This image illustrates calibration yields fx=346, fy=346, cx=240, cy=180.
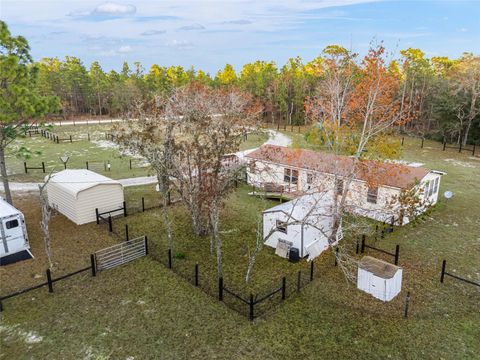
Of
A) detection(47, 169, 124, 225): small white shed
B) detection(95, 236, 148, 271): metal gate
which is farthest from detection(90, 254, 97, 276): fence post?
detection(47, 169, 124, 225): small white shed

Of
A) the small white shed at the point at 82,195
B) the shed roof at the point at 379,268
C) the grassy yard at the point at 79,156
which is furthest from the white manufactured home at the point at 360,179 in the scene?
the small white shed at the point at 82,195

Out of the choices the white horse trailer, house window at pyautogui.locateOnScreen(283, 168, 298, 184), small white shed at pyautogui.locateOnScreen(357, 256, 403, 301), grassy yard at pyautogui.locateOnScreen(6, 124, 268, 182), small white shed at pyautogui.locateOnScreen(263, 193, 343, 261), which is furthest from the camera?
grassy yard at pyautogui.locateOnScreen(6, 124, 268, 182)

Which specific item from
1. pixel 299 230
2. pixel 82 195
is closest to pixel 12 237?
pixel 82 195

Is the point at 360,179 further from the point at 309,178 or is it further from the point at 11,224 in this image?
the point at 11,224

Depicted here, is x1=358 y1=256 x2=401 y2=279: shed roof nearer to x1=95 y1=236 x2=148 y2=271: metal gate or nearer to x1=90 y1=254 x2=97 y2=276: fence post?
x1=95 y1=236 x2=148 y2=271: metal gate

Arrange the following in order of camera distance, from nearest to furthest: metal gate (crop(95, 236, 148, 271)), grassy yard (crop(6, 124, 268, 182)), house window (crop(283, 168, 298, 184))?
metal gate (crop(95, 236, 148, 271)), house window (crop(283, 168, 298, 184)), grassy yard (crop(6, 124, 268, 182))

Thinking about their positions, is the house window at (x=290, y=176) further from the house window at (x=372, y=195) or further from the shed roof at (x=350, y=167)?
the house window at (x=372, y=195)
